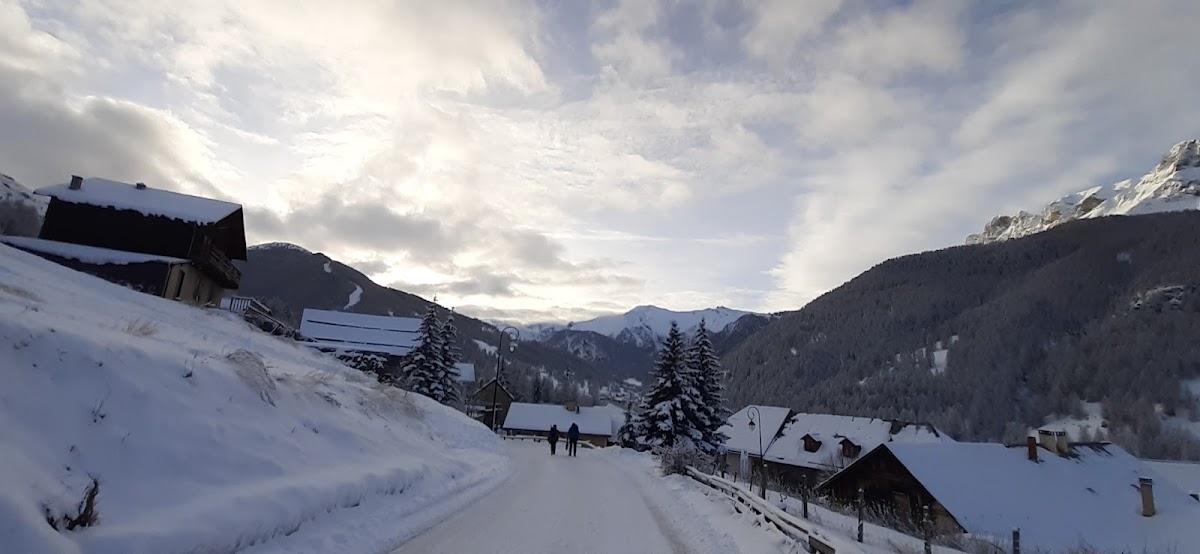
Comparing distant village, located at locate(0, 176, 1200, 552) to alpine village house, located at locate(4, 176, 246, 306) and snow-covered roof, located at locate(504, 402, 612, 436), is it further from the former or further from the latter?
snow-covered roof, located at locate(504, 402, 612, 436)

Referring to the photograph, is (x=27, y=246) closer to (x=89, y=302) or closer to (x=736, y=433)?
(x=89, y=302)

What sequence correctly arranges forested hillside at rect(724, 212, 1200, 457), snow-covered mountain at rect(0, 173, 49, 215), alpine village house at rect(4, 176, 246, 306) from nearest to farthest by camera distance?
alpine village house at rect(4, 176, 246, 306) < forested hillside at rect(724, 212, 1200, 457) < snow-covered mountain at rect(0, 173, 49, 215)

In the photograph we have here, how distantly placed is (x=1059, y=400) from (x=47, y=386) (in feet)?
472

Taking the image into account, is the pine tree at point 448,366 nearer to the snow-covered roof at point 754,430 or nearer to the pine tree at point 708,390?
the pine tree at point 708,390

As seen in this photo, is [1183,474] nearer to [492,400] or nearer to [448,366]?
[448,366]

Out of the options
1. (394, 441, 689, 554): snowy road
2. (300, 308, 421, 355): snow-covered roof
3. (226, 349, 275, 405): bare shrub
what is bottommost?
(394, 441, 689, 554): snowy road

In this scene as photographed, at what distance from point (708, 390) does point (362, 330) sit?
51.0m

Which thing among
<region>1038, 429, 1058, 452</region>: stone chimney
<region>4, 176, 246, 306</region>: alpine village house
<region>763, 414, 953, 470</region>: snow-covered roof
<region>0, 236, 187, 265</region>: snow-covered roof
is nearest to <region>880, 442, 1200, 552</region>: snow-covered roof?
<region>1038, 429, 1058, 452</region>: stone chimney

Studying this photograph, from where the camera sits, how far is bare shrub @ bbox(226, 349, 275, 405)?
10711mm

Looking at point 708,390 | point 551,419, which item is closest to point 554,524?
point 708,390

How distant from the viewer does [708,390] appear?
3925cm

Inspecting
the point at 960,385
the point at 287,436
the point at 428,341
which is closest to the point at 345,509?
the point at 287,436

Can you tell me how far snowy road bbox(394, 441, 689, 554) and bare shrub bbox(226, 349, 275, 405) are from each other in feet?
13.7

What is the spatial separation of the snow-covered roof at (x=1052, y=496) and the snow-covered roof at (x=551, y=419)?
4600cm
